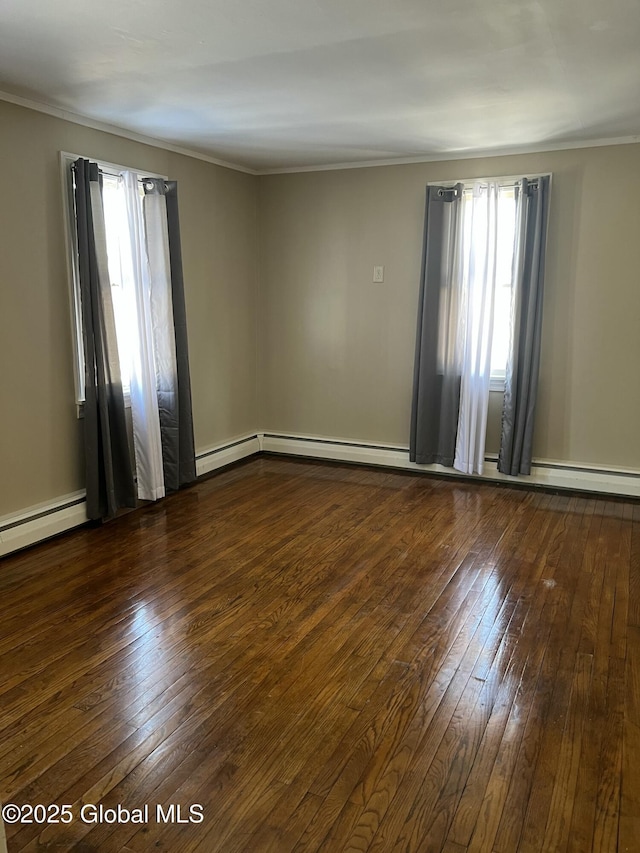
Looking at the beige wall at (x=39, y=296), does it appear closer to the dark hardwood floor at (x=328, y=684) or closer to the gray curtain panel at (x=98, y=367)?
the gray curtain panel at (x=98, y=367)

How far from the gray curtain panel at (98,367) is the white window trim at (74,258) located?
0.05 metres

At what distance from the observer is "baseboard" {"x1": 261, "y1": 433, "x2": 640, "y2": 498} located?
184 inches

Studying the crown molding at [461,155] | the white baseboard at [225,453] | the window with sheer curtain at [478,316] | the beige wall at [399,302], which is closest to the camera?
the crown molding at [461,155]

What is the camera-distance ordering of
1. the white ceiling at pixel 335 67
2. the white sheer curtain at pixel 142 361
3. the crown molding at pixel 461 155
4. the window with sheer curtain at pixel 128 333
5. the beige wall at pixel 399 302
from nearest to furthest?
the white ceiling at pixel 335 67 → the window with sheer curtain at pixel 128 333 → the white sheer curtain at pixel 142 361 → the crown molding at pixel 461 155 → the beige wall at pixel 399 302

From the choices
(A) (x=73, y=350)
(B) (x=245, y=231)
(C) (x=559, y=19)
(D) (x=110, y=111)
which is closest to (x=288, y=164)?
(B) (x=245, y=231)

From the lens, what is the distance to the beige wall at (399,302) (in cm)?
451

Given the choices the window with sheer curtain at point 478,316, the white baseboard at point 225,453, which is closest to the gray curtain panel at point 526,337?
the window with sheer curtain at point 478,316

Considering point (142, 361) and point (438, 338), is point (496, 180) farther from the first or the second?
point (142, 361)

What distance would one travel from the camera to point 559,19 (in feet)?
7.95

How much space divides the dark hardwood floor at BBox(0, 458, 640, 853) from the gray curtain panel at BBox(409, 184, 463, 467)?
1117 millimetres

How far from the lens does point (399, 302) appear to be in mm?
5234

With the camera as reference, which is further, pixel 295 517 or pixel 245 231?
pixel 245 231

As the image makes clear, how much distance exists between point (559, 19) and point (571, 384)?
2764mm

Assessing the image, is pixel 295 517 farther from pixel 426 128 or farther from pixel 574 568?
pixel 426 128
